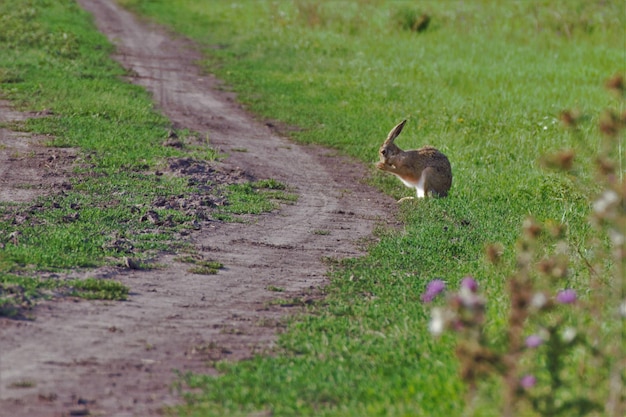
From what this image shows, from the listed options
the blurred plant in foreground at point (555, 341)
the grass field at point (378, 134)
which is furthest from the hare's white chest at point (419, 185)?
the blurred plant in foreground at point (555, 341)

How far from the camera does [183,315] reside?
599 cm

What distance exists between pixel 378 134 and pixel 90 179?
4.63 m

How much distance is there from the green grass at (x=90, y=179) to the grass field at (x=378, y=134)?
0.04 metres

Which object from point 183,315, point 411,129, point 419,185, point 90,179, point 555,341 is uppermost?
point 555,341

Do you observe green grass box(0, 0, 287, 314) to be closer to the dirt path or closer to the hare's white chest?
the dirt path

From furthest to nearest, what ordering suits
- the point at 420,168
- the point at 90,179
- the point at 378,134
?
the point at 378,134, the point at 420,168, the point at 90,179

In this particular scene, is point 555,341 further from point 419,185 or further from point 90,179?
point 90,179

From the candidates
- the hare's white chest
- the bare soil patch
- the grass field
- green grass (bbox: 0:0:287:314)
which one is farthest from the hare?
the bare soil patch

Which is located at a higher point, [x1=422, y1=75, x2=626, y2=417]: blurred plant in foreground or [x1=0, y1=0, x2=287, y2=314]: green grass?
[x1=422, y1=75, x2=626, y2=417]: blurred plant in foreground

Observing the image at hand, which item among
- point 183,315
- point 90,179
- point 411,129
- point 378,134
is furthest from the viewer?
point 411,129

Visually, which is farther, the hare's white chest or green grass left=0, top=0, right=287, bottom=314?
the hare's white chest

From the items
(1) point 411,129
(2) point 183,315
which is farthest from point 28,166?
(1) point 411,129

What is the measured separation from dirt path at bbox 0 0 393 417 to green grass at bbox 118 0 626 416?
0.25 meters

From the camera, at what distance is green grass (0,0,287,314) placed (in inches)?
268
